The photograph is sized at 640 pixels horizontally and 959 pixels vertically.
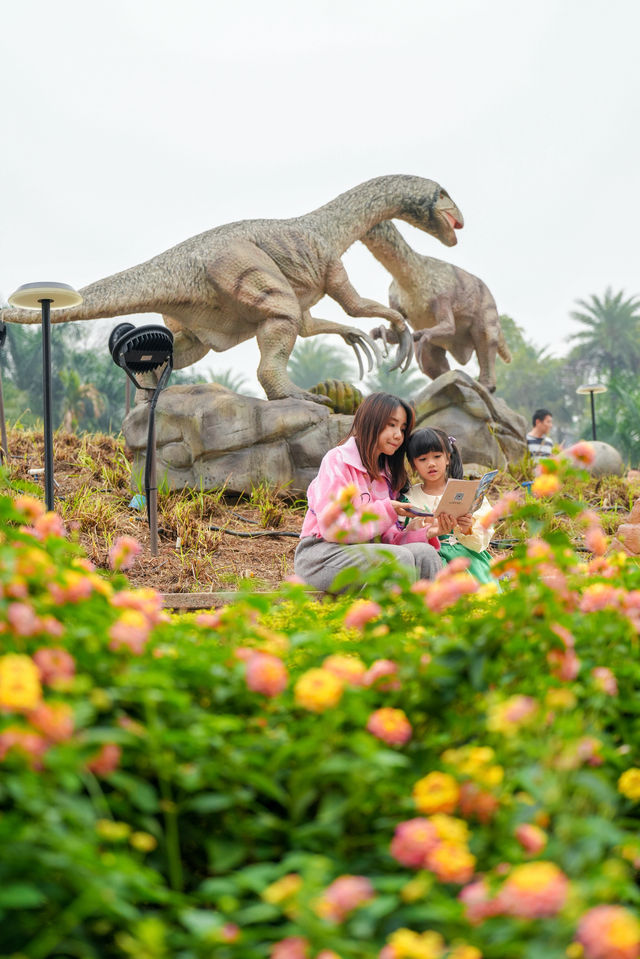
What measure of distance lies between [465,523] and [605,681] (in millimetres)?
2178

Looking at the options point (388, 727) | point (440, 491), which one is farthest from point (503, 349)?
point (388, 727)

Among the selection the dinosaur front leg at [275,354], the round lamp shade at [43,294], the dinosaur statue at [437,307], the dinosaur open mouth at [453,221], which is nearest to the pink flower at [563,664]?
the round lamp shade at [43,294]

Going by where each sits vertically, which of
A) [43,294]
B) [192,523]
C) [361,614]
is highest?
[43,294]

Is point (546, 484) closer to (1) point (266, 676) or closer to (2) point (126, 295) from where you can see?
(1) point (266, 676)

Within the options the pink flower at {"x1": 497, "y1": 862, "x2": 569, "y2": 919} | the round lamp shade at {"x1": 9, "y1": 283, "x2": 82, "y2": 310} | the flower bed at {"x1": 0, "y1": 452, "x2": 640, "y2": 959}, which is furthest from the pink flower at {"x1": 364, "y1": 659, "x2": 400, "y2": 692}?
the round lamp shade at {"x1": 9, "y1": 283, "x2": 82, "y2": 310}

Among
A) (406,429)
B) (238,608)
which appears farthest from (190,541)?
(238,608)

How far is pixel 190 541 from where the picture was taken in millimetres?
5273

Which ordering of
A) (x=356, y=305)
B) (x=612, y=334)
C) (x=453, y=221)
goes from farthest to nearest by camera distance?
(x=612, y=334), (x=453, y=221), (x=356, y=305)

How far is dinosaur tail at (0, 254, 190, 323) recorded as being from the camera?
6.24m

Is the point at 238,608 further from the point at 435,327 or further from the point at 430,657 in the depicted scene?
the point at 435,327

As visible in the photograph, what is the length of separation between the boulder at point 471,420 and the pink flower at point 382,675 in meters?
6.72

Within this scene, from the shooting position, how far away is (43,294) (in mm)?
5043

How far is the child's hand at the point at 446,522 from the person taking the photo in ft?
10.6

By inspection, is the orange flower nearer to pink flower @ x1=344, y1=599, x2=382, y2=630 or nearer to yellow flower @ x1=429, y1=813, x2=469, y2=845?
pink flower @ x1=344, y1=599, x2=382, y2=630
